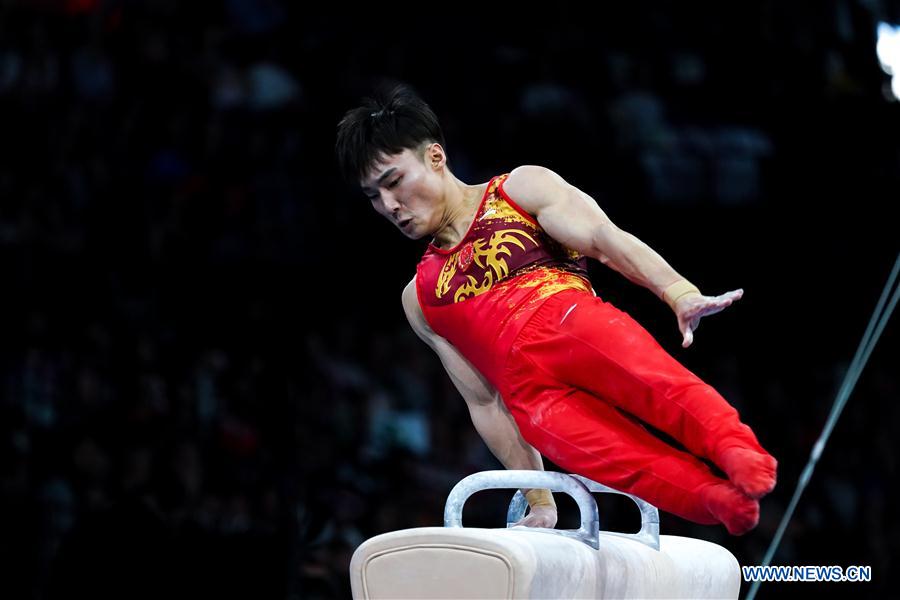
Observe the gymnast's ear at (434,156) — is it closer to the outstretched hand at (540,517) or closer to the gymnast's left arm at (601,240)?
the gymnast's left arm at (601,240)

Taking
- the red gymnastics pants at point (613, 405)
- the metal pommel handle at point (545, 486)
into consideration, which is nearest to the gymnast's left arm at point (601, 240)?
the red gymnastics pants at point (613, 405)

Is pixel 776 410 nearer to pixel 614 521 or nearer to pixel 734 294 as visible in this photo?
pixel 614 521

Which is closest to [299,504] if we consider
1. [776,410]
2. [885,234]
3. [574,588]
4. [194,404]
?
[194,404]

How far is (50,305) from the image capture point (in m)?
5.85

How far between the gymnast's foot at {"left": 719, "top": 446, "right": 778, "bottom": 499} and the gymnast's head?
3.77ft

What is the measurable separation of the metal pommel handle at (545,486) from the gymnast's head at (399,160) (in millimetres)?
800

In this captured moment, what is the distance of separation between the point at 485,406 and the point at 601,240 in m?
0.67

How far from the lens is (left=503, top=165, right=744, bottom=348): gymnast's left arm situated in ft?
8.83

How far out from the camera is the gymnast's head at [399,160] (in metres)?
3.20

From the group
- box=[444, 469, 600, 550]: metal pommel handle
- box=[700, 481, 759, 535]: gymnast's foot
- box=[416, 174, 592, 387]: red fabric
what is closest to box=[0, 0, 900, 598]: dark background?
box=[416, 174, 592, 387]: red fabric

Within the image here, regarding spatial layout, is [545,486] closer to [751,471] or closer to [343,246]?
[751,471]

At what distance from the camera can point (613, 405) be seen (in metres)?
3.00

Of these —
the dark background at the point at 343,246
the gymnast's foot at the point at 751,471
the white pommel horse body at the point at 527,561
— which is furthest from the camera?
the dark background at the point at 343,246

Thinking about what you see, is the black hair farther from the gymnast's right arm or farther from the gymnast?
the gymnast's right arm
